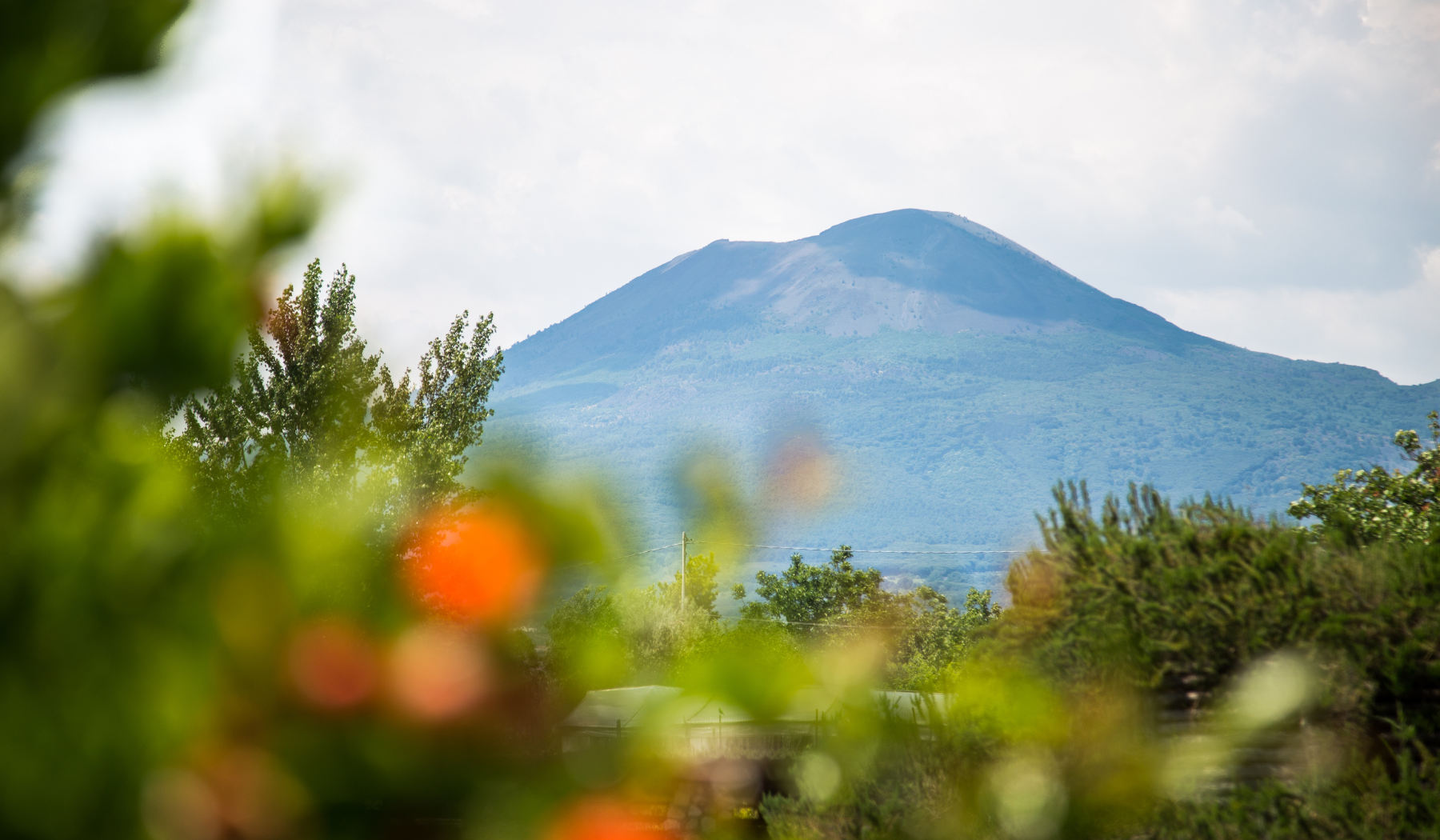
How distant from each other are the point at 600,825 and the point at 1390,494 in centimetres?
2511

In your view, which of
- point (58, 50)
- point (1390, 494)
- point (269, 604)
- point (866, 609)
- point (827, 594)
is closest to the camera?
point (269, 604)

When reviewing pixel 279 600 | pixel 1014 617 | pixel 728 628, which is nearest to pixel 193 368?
pixel 279 600

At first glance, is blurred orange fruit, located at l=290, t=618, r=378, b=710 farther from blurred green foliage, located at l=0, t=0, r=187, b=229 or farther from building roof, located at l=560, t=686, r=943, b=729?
blurred green foliage, located at l=0, t=0, r=187, b=229

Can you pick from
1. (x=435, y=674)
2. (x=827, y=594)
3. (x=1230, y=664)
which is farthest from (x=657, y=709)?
(x=827, y=594)

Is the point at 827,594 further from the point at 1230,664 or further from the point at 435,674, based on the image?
the point at 435,674

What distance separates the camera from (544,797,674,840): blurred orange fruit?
0.85m

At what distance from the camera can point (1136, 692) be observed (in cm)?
675

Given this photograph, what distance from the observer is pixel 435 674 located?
2.61ft

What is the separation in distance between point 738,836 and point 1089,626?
656 centimetres

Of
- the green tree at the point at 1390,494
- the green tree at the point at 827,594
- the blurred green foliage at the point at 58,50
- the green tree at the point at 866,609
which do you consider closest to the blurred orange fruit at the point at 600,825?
the blurred green foliage at the point at 58,50

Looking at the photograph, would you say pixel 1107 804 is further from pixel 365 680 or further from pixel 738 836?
pixel 365 680

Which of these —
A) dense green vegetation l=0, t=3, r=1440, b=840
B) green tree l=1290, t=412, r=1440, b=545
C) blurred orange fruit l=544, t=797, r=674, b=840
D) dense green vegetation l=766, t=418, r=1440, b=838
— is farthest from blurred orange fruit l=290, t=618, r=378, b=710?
green tree l=1290, t=412, r=1440, b=545

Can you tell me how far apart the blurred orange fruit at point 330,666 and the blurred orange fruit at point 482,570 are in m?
0.09

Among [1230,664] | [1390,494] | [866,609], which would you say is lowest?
[866,609]
